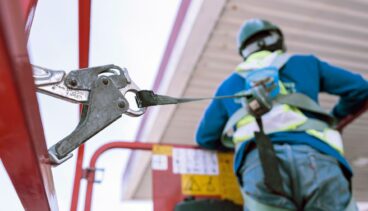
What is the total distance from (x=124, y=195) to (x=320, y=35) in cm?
412

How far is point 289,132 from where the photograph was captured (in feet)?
5.20

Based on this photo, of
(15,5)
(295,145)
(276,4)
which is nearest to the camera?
(15,5)

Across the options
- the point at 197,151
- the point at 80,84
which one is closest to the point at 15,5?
the point at 80,84

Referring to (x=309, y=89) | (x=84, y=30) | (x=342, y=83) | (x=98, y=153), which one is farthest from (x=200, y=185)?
(x=84, y=30)

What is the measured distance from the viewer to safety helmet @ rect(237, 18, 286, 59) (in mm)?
1938

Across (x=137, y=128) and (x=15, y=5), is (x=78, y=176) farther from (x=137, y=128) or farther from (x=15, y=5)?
(x=137, y=128)

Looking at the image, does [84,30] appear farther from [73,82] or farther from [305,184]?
[305,184]

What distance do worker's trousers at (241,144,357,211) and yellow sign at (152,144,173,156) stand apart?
25.6 inches

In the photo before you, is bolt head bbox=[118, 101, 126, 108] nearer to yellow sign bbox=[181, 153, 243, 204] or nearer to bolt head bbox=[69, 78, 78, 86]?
bolt head bbox=[69, 78, 78, 86]

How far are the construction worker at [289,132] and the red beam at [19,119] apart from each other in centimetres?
96

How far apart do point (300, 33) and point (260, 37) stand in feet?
4.13

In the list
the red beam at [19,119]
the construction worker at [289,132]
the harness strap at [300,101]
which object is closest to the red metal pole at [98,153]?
the construction worker at [289,132]

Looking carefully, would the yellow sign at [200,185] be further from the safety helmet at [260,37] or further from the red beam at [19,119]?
the red beam at [19,119]

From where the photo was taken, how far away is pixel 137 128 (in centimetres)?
444
